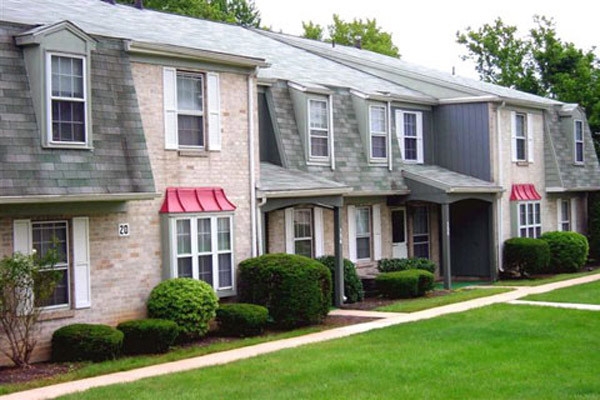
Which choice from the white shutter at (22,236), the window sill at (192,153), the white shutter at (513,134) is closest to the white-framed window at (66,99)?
the white shutter at (22,236)

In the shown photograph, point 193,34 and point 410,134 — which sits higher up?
point 193,34

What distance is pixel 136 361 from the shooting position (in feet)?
48.5

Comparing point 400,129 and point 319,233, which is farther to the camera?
point 400,129

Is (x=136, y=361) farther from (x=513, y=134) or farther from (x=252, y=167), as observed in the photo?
(x=513, y=134)

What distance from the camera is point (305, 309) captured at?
59.4ft

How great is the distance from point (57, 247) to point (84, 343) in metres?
1.84

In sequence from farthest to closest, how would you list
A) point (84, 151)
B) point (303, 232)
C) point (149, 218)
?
point (303, 232), point (149, 218), point (84, 151)

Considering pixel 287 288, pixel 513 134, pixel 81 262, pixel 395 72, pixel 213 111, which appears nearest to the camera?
pixel 81 262

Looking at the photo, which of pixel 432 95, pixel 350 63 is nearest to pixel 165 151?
pixel 432 95

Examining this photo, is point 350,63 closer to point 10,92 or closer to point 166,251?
point 166,251

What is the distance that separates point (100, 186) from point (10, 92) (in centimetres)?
213

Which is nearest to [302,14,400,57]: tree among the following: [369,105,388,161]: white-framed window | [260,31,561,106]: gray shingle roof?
[260,31,561,106]: gray shingle roof

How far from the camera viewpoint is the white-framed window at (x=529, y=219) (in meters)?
30.0

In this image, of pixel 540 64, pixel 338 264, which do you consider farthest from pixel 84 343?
pixel 540 64
